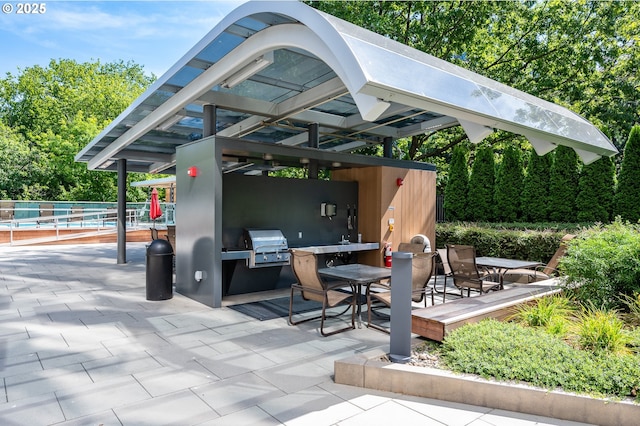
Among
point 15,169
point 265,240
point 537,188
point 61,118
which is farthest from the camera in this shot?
point 61,118

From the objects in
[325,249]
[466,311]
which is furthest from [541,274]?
[325,249]

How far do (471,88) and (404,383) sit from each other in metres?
3.59

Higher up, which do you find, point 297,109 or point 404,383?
point 297,109

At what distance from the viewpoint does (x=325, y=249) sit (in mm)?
7051

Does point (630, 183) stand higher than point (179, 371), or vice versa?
point (630, 183)

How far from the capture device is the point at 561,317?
3.66 metres

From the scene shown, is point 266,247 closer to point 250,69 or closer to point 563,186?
point 250,69

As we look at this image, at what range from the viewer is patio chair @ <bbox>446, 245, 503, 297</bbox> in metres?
5.66

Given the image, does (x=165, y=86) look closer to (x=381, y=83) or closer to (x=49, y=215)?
(x=381, y=83)

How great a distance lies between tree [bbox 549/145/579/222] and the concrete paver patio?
8.10 m

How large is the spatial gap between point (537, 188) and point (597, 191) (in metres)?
1.40

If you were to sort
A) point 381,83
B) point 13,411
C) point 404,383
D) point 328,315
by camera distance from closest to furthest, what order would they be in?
point 13,411
point 404,383
point 381,83
point 328,315

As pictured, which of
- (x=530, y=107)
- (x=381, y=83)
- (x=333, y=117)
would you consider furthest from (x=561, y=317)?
(x=333, y=117)

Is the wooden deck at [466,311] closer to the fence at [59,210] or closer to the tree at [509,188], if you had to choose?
the tree at [509,188]
